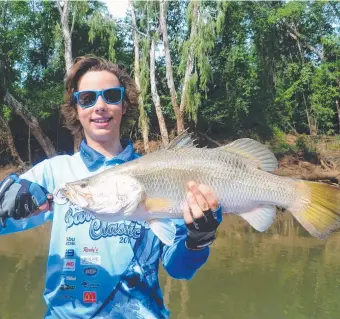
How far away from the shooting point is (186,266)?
2.60 m

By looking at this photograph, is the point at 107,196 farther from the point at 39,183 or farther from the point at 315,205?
the point at 315,205

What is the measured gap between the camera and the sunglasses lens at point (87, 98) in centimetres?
266

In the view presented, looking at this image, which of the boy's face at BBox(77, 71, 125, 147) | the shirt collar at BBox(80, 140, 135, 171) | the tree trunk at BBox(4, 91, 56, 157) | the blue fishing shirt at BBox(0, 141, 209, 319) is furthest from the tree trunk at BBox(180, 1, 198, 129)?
the blue fishing shirt at BBox(0, 141, 209, 319)

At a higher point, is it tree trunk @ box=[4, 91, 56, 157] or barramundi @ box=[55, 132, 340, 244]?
barramundi @ box=[55, 132, 340, 244]

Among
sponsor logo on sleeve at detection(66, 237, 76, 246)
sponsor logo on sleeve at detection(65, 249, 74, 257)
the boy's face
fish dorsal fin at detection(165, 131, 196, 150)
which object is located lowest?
sponsor logo on sleeve at detection(65, 249, 74, 257)

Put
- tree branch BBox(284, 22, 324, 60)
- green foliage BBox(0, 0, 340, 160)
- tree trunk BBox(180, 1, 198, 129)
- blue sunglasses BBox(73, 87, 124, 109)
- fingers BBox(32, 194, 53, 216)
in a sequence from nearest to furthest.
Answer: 1. fingers BBox(32, 194, 53, 216)
2. blue sunglasses BBox(73, 87, 124, 109)
3. tree trunk BBox(180, 1, 198, 129)
4. green foliage BBox(0, 0, 340, 160)
5. tree branch BBox(284, 22, 324, 60)

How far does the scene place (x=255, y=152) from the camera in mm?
2566

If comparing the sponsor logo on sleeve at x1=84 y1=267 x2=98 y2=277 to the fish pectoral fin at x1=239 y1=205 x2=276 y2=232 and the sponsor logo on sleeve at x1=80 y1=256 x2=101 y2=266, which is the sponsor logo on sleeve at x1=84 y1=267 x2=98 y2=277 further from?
the fish pectoral fin at x1=239 y1=205 x2=276 y2=232

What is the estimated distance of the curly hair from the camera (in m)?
2.86

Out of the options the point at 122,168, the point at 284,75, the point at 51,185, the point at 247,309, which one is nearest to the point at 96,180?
the point at 122,168

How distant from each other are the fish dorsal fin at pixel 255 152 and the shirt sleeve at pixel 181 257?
0.48 meters

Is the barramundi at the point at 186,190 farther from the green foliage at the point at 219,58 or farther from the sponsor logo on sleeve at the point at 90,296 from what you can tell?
the green foliage at the point at 219,58

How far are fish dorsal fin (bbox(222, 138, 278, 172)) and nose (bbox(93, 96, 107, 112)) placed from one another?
0.65 m

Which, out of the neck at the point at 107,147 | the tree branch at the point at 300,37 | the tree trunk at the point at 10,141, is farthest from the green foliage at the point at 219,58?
A: the neck at the point at 107,147
